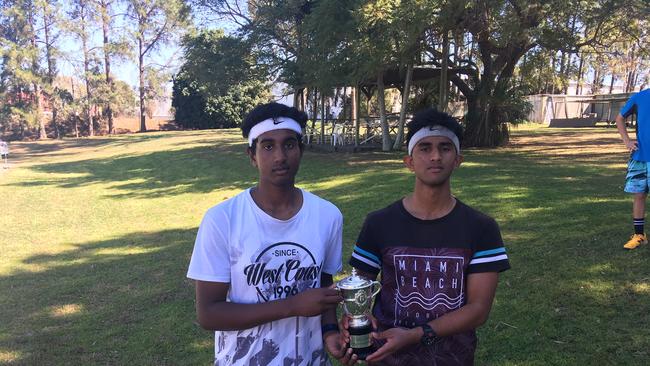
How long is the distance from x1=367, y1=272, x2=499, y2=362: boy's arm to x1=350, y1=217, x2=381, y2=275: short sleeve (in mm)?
342

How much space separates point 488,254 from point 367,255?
0.52m

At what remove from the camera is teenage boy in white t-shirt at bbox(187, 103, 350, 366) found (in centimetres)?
189

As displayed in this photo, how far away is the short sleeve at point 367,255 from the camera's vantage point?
86.4 inches

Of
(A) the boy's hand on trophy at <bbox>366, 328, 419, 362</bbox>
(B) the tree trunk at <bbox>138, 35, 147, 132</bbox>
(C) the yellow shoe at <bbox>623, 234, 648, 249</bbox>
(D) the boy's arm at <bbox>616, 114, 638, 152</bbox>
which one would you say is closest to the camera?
(A) the boy's hand on trophy at <bbox>366, 328, 419, 362</bbox>

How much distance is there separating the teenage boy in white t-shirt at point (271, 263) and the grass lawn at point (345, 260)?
207cm

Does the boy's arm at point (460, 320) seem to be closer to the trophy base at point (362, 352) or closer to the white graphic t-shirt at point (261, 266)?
the trophy base at point (362, 352)

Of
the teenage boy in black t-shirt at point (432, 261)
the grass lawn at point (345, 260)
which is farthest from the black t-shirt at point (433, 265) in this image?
the grass lawn at point (345, 260)

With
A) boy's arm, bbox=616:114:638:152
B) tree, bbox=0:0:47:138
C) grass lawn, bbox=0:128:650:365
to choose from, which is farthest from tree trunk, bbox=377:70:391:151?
tree, bbox=0:0:47:138

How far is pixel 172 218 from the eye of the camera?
9.79 metres

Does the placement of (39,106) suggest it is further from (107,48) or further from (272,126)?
(272,126)

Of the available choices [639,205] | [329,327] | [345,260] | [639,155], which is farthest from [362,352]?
[639,205]

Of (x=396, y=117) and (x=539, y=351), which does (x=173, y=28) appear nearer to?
(x=396, y=117)

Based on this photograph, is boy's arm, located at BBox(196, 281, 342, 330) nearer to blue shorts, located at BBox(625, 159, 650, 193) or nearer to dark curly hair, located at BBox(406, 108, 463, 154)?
dark curly hair, located at BBox(406, 108, 463, 154)

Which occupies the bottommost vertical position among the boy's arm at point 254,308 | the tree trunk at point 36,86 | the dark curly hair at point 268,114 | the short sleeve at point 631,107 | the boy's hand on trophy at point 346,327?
the boy's hand on trophy at point 346,327
